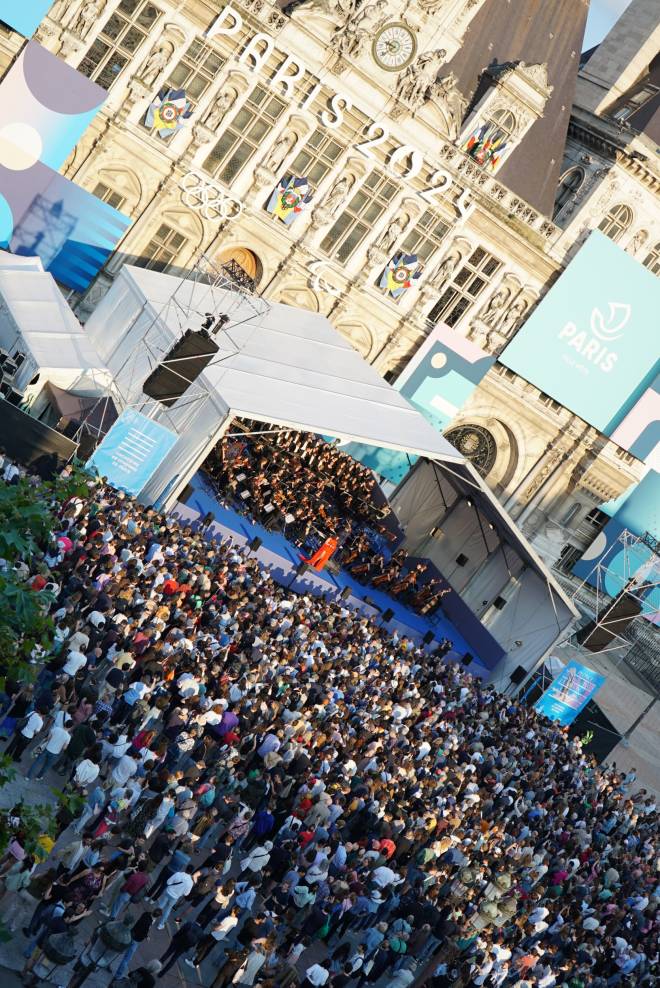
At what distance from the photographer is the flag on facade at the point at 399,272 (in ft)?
154

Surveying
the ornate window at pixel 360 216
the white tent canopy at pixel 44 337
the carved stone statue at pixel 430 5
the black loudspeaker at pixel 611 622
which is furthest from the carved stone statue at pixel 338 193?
the black loudspeaker at pixel 611 622

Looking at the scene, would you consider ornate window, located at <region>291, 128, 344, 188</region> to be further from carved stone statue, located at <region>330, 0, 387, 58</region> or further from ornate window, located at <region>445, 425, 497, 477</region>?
ornate window, located at <region>445, 425, 497, 477</region>

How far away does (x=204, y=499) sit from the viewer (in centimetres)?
3450

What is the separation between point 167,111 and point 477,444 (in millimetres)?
18718

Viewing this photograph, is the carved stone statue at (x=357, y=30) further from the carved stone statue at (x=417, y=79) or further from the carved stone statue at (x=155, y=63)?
the carved stone statue at (x=155, y=63)

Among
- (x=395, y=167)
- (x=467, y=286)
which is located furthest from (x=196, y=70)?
(x=467, y=286)

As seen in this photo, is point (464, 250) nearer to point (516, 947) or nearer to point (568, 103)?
point (568, 103)

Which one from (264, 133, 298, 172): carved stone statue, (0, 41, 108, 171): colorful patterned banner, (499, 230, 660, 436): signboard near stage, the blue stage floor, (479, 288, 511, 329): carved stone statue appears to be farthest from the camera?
(479, 288, 511, 329): carved stone statue

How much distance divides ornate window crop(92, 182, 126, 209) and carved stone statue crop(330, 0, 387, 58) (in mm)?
9604

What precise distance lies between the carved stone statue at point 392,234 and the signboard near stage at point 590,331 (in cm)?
663

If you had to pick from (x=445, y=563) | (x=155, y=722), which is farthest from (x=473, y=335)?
(x=155, y=722)

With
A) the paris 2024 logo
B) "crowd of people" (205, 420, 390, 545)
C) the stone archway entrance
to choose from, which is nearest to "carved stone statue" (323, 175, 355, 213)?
the stone archway entrance

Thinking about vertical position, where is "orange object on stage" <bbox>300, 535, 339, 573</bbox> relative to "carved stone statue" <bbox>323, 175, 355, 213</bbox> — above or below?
below

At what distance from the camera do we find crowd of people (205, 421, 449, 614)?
117 feet
